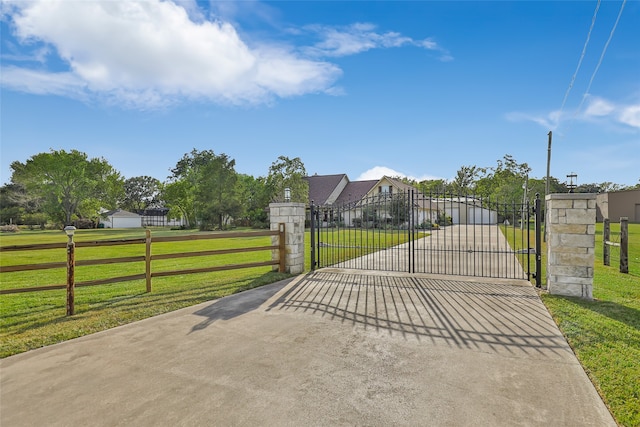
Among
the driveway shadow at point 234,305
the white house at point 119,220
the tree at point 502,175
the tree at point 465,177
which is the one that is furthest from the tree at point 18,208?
the tree at point 465,177

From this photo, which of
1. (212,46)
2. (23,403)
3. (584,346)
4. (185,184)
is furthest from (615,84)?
(185,184)

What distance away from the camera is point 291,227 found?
27.4ft

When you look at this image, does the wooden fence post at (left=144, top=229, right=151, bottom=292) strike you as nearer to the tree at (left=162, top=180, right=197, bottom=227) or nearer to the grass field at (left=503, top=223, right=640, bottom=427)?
the grass field at (left=503, top=223, right=640, bottom=427)

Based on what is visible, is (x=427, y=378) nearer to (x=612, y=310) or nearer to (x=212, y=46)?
(x=612, y=310)

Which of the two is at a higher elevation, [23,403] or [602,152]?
[602,152]

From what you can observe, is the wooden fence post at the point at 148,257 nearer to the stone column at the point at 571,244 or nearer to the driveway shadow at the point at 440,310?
the driveway shadow at the point at 440,310

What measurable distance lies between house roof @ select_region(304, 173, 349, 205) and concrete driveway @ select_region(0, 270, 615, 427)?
32274mm

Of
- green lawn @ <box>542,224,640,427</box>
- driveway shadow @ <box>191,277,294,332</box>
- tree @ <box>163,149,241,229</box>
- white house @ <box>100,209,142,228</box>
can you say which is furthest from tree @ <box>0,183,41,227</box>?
green lawn @ <box>542,224,640,427</box>

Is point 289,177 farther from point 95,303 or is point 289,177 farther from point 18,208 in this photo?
point 18,208

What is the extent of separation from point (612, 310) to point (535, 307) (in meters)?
1.06

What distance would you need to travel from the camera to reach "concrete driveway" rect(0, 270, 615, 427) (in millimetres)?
2441

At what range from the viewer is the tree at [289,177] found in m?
32.0

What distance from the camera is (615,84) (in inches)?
417

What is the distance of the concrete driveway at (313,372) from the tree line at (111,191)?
2648 cm
